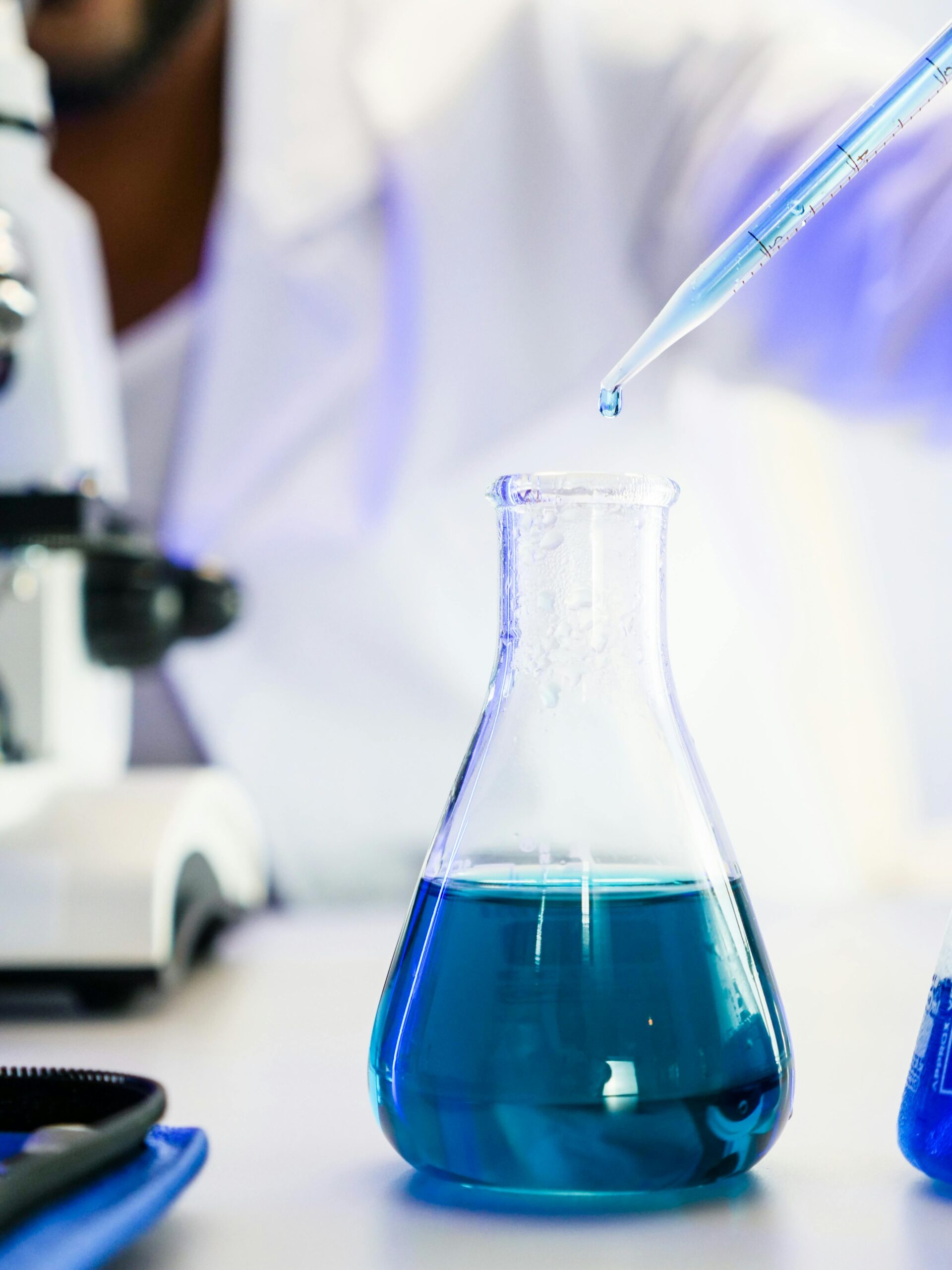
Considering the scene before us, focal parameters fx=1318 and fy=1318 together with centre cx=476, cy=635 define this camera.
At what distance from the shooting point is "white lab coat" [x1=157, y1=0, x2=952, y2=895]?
129 cm

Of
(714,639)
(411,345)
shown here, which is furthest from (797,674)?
(411,345)

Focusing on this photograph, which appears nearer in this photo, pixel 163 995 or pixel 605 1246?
pixel 605 1246

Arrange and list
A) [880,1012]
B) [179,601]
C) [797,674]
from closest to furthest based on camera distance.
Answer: [880,1012] → [179,601] → [797,674]

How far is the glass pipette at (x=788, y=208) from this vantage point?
0.40 meters

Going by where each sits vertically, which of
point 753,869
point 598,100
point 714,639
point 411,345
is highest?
point 598,100

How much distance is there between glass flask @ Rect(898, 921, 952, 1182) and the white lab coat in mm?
855

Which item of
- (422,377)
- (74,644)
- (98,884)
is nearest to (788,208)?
(98,884)

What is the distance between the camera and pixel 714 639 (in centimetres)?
133

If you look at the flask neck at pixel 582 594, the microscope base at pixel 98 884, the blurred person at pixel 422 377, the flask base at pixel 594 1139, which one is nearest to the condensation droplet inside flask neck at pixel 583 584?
the flask neck at pixel 582 594

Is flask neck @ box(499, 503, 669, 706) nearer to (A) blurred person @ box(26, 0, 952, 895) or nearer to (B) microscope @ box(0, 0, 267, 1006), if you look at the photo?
(B) microscope @ box(0, 0, 267, 1006)

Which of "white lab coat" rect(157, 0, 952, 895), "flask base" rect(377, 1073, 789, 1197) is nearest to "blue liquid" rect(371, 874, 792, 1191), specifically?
"flask base" rect(377, 1073, 789, 1197)

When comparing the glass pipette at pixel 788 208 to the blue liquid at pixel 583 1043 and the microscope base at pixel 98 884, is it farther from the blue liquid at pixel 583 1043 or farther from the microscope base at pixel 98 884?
the microscope base at pixel 98 884

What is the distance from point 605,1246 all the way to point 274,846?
0.97 meters

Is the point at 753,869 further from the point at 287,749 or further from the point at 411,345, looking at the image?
the point at 411,345
